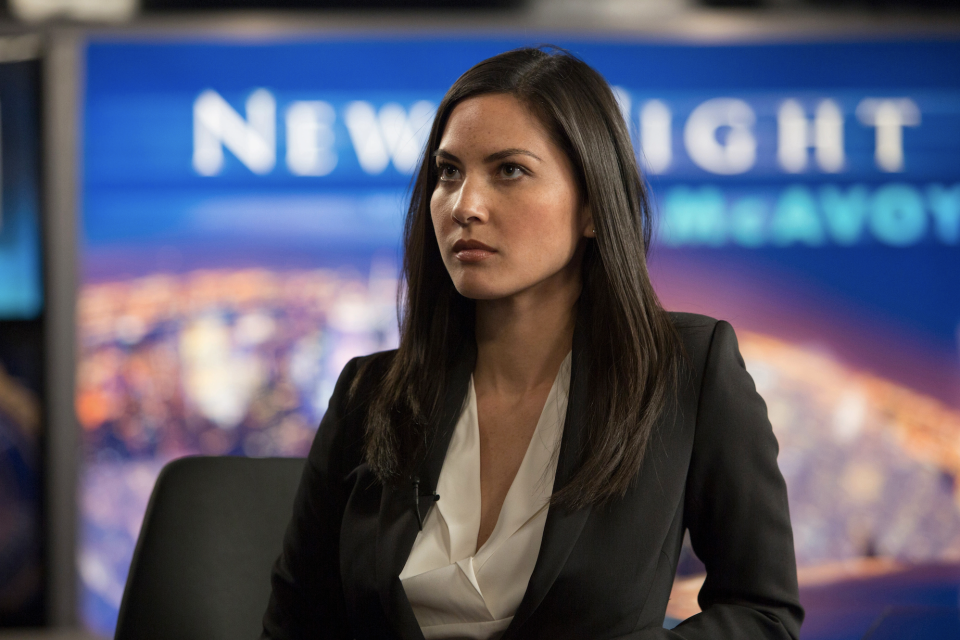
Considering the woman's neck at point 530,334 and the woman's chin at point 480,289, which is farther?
the woman's neck at point 530,334

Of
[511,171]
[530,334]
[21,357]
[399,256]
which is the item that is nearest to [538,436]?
[530,334]

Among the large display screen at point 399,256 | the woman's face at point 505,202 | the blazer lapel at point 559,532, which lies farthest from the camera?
the large display screen at point 399,256

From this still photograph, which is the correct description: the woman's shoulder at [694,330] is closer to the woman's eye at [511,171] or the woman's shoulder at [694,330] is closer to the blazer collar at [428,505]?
the blazer collar at [428,505]

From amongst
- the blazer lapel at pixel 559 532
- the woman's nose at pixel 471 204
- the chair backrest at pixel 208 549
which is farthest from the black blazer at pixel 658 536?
the woman's nose at pixel 471 204

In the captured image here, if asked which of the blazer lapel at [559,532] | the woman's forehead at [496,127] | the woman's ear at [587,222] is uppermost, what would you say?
the woman's forehead at [496,127]

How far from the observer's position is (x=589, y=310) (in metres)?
1.41

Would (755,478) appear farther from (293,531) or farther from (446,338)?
(293,531)

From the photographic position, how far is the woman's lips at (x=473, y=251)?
131cm

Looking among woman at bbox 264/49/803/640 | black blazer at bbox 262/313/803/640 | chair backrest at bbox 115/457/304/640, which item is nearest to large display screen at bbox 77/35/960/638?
chair backrest at bbox 115/457/304/640

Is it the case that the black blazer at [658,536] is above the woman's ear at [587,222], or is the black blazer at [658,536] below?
below

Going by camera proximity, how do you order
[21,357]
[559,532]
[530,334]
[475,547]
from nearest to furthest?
1. [559,532]
2. [475,547]
3. [530,334]
4. [21,357]

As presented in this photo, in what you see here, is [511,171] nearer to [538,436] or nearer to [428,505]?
[538,436]

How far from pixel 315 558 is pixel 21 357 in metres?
2.24

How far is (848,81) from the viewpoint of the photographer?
124 inches
